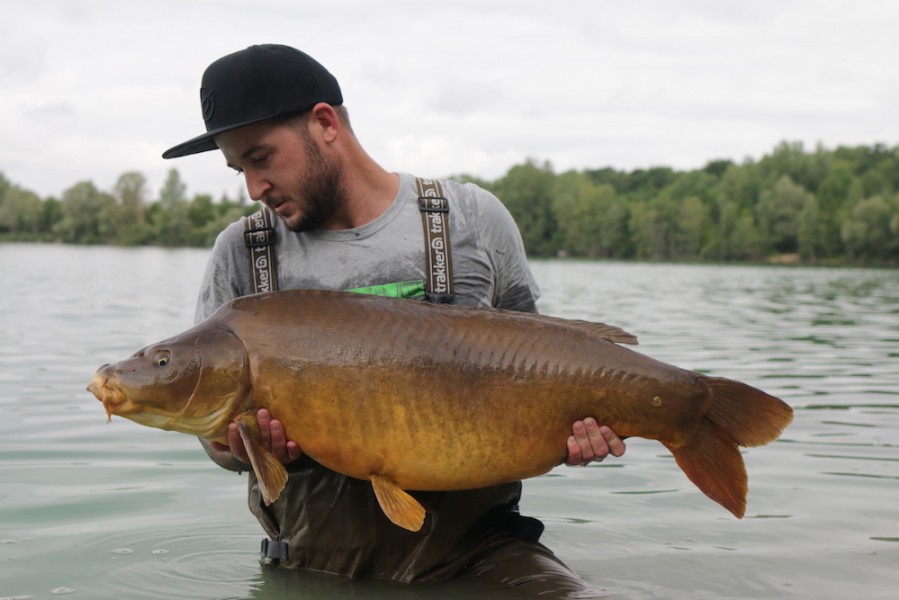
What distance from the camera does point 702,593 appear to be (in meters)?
4.49

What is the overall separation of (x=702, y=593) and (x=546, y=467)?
A: 1514 millimetres

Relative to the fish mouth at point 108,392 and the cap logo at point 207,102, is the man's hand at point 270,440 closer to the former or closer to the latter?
the fish mouth at point 108,392

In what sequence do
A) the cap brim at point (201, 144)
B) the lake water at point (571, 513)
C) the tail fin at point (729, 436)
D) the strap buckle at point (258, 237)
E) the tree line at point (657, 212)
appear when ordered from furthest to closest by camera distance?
the tree line at point (657, 212) → the lake water at point (571, 513) → the strap buckle at point (258, 237) → the cap brim at point (201, 144) → the tail fin at point (729, 436)

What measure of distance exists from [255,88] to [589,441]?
174cm

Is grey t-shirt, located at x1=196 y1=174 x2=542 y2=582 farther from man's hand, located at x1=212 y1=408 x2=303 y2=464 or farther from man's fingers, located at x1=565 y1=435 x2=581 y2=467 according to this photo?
man's fingers, located at x1=565 y1=435 x2=581 y2=467

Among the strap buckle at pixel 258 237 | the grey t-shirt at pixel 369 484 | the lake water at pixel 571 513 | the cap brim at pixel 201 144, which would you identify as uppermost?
the cap brim at pixel 201 144

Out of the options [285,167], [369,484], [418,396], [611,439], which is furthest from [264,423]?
[611,439]

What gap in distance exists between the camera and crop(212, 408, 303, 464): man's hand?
3.30 metres

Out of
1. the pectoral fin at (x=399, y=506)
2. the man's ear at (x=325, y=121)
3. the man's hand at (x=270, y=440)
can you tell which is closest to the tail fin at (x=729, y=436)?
the pectoral fin at (x=399, y=506)

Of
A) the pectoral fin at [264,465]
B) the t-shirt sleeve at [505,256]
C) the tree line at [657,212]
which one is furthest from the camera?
the tree line at [657,212]

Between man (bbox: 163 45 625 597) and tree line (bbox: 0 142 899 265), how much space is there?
97.6 meters

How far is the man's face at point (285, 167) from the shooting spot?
3.73 metres

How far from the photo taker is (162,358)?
332 cm

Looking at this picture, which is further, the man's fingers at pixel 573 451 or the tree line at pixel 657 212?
the tree line at pixel 657 212
